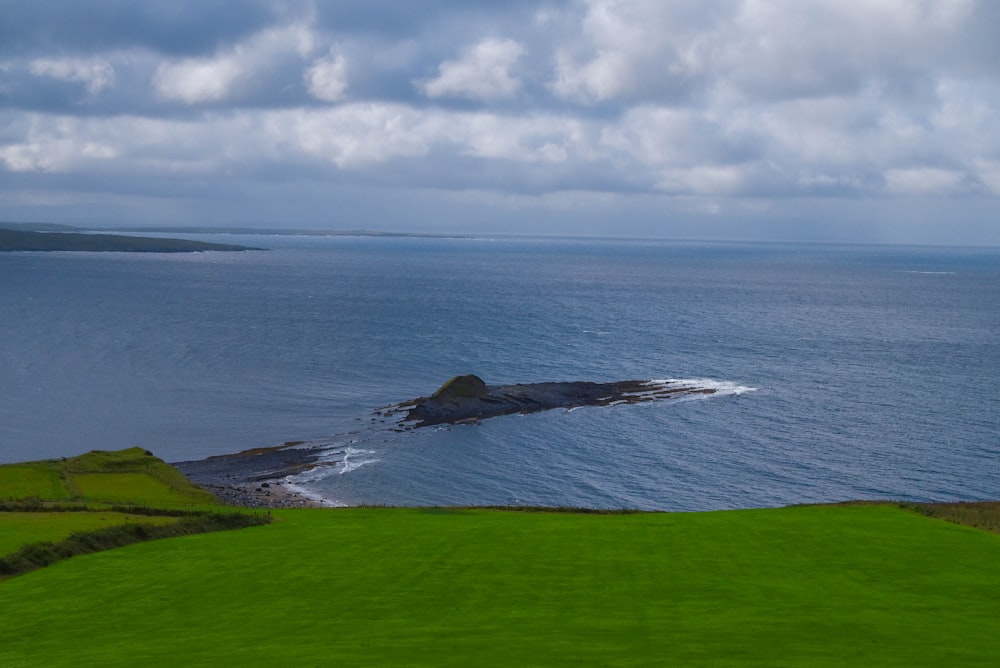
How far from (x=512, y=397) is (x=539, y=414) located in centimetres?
506

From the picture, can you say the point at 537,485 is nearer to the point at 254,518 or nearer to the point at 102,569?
the point at 254,518

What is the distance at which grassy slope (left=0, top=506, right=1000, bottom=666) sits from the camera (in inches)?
764

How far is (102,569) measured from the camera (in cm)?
2875

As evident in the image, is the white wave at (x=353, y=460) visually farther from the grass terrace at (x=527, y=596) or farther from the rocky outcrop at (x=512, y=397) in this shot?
the grass terrace at (x=527, y=596)

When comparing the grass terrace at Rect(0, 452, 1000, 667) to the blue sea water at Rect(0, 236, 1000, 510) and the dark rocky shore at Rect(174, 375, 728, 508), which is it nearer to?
the dark rocky shore at Rect(174, 375, 728, 508)

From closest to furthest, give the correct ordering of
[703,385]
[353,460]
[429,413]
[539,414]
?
[353,460] → [429,413] → [539,414] → [703,385]

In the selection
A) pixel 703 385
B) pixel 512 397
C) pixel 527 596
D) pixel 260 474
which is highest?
pixel 527 596

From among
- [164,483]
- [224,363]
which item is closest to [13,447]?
Result: [164,483]

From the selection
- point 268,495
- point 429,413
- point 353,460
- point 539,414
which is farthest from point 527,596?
point 539,414

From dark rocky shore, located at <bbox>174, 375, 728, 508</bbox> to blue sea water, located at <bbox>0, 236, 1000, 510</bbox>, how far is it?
246 cm

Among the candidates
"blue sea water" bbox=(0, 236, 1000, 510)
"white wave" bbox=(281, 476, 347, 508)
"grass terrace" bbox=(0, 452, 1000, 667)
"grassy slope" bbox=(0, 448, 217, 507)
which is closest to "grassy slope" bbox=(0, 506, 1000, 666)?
"grass terrace" bbox=(0, 452, 1000, 667)

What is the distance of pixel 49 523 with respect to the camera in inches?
1339

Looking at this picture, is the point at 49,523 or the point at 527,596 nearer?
the point at 527,596

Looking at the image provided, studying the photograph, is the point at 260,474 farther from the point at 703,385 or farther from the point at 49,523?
the point at 703,385
